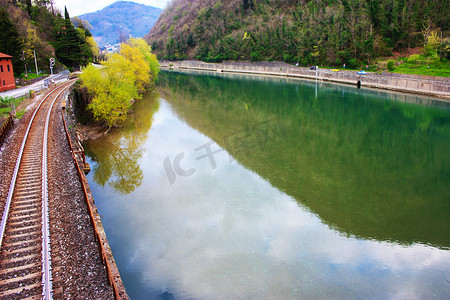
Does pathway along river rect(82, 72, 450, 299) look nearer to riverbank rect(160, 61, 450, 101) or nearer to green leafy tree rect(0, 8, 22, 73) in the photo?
riverbank rect(160, 61, 450, 101)

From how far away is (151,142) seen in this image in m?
26.8

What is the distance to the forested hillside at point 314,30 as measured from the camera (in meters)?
57.8

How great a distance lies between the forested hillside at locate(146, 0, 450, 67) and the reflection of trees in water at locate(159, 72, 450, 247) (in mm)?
19670

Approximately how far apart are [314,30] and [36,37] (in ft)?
172

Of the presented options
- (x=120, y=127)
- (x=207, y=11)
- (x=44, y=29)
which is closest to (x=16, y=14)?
(x=44, y=29)

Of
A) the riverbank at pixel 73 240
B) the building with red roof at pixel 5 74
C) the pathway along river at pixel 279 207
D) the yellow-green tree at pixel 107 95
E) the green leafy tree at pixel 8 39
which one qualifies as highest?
the green leafy tree at pixel 8 39

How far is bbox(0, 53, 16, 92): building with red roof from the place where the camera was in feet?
116

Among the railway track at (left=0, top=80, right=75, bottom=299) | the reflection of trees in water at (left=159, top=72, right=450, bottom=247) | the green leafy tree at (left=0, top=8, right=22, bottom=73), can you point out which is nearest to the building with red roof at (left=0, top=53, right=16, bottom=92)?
the green leafy tree at (left=0, top=8, right=22, bottom=73)

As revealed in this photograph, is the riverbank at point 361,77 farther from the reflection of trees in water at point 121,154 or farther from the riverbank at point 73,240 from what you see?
the riverbank at point 73,240

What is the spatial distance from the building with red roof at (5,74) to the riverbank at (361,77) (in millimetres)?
46445

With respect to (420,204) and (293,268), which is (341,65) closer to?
(420,204)

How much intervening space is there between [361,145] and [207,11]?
10785 centimetres

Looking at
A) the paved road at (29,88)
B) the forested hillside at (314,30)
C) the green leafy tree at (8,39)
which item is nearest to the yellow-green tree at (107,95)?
the paved road at (29,88)

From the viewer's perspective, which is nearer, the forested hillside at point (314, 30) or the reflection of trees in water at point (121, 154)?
the reflection of trees in water at point (121, 154)
